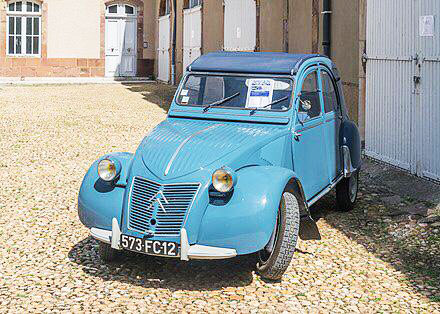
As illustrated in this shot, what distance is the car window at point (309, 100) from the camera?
17.6 feet

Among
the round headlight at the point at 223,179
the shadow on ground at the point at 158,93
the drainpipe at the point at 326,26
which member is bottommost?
the round headlight at the point at 223,179

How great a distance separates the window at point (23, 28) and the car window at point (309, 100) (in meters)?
22.0

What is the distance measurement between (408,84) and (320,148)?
2690mm

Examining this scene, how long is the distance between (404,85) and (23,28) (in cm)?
2096

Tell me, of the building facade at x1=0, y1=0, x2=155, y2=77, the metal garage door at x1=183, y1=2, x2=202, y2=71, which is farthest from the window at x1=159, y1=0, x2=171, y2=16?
the metal garage door at x1=183, y1=2, x2=202, y2=71

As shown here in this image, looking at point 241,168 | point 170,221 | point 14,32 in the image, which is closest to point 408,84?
point 241,168

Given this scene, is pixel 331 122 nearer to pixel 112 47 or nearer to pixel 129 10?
pixel 112 47

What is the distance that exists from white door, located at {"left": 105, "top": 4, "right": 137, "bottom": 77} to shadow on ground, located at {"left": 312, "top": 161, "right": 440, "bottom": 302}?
2111 centimetres

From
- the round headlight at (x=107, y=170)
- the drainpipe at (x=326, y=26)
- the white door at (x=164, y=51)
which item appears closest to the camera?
the round headlight at (x=107, y=170)

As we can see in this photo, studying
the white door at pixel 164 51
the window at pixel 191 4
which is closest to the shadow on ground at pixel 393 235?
the window at pixel 191 4

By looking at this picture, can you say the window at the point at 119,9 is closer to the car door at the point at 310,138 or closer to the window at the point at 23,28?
the window at the point at 23,28

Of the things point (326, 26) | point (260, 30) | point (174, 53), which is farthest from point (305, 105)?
point (174, 53)

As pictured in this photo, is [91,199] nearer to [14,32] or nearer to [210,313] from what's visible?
[210,313]

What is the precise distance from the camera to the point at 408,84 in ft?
25.7
